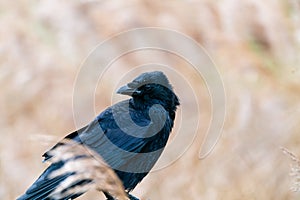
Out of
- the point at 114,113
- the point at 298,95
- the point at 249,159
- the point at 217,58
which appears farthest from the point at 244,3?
the point at 114,113

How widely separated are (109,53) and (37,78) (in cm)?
44

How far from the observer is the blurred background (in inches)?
165

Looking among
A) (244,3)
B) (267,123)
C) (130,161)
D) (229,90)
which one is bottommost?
(130,161)

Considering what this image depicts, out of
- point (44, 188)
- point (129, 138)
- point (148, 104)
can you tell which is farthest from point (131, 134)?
point (44, 188)

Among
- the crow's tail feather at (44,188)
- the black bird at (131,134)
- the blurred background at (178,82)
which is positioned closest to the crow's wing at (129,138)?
the black bird at (131,134)

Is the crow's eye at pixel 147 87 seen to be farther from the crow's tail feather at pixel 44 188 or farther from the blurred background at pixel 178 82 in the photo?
the blurred background at pixel 178 82

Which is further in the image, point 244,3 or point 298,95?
point 244,3

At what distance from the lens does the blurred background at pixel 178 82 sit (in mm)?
4188

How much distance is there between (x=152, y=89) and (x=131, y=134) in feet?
0.57

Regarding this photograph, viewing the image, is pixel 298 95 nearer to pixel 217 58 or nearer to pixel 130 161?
pixel 217 58

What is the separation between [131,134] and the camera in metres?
2.66

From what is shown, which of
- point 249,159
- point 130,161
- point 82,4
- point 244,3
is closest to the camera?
point 130,161

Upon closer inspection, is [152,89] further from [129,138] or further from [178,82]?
Answer: [178,82]

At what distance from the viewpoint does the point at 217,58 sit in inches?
186
